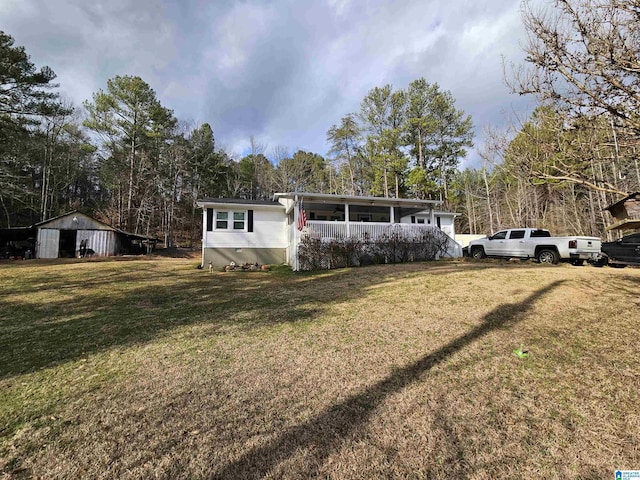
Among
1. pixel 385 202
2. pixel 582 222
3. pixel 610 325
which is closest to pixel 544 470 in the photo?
pixel 610 325

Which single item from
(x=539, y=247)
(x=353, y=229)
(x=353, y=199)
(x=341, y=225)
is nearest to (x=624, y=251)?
(x=539, y=247)

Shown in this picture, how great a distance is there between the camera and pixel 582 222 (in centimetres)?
2253

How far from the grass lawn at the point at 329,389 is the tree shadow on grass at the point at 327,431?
15mm

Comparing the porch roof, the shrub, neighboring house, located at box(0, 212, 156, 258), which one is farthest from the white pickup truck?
neighboring house, located at box(0, 212, 156, 258)

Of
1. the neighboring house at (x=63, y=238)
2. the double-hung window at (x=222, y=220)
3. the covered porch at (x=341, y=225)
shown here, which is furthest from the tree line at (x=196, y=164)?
the double-hung window at (x=222, y=220)

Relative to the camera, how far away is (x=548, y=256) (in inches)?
447

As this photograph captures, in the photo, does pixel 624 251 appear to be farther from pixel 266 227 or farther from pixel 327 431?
pixel 266 227

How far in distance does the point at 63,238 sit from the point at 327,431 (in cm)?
2585

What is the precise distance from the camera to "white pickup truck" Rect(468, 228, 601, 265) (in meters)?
10.6

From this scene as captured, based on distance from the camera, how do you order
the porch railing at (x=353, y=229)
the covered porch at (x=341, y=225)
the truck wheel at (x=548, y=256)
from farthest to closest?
the porch railing at (x=353, y=229), the covered porch at (x=341, y=225), the truck wheel at (x=548, y=256)

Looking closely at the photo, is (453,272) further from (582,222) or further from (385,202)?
(582,222)

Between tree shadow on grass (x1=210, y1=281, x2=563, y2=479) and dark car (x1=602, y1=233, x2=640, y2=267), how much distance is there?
11.9 meters

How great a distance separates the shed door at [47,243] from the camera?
1939 centimetres

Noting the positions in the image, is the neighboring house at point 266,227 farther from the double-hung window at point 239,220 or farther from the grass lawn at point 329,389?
the grass lawn at point 329,389
